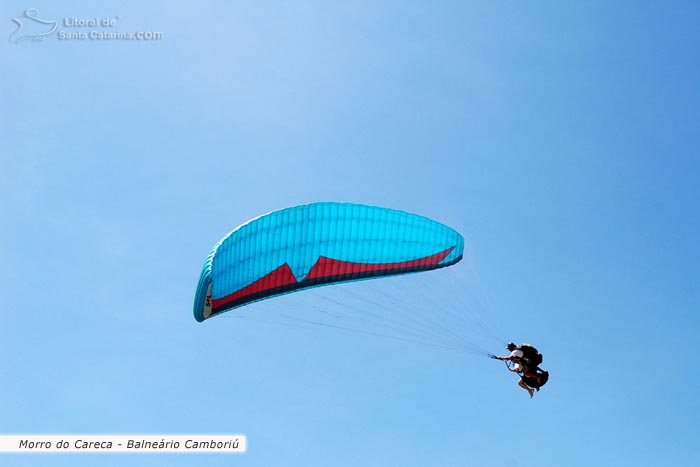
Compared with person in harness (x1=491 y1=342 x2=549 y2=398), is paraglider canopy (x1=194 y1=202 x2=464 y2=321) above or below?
above

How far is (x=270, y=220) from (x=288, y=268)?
164cm

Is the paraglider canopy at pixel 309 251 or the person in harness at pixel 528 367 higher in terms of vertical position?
the paraglider canopy at pixel 309 251

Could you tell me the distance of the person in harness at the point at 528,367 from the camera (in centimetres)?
2383

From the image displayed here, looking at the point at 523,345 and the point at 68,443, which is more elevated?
the point at 523,345

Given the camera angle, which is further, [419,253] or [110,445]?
[419,253]

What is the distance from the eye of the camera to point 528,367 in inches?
938

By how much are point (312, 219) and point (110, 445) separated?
368 inches

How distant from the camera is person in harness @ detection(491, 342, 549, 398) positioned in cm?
2383

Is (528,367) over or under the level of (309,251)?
under

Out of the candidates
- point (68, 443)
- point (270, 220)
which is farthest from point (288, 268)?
point (68, 443)

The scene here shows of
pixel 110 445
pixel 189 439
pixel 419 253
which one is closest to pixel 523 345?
pixel 419 253

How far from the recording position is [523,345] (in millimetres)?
24094

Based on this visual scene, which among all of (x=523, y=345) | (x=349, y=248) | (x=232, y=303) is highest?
(x=349, y=248)

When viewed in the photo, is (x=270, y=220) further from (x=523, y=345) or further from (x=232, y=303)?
(x=523, y=345)
